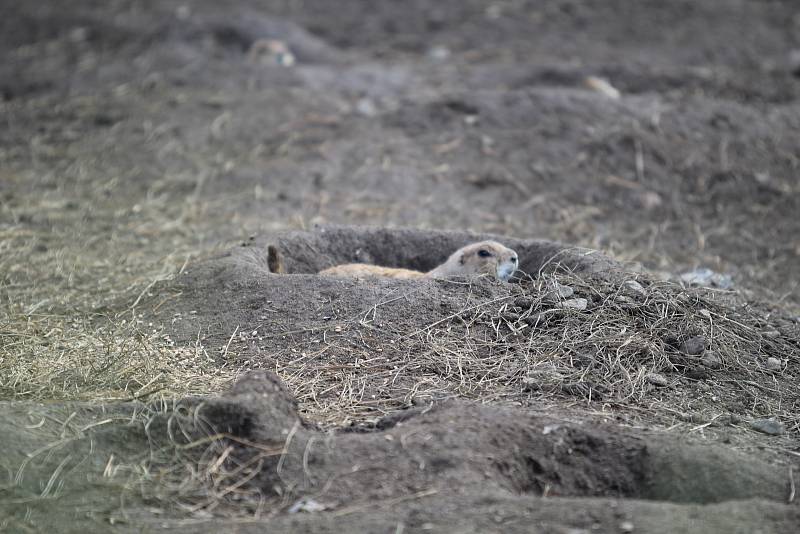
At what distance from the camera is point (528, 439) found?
3836mm

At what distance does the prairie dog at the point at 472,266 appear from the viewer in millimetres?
5938

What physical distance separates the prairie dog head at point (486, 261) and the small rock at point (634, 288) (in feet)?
2.85

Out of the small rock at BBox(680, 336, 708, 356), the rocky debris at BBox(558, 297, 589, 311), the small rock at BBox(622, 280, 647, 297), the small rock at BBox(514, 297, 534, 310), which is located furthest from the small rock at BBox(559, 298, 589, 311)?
the small rock at BBox(680, 336, 708, 356)

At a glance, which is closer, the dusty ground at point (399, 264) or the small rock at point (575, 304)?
the dusty ground at point (399, 264)

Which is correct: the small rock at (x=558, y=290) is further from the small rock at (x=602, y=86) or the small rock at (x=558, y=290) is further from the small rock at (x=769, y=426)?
the small rock at (x=602, y=86)

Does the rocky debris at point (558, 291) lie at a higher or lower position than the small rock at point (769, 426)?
higher

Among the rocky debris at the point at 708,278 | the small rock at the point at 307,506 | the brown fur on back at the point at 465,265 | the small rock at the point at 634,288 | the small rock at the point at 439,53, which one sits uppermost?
the small rock at the point at 307,506

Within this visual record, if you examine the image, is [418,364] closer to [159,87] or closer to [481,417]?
[481,417]

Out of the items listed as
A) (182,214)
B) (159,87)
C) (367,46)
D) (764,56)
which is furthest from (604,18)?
(182,214)

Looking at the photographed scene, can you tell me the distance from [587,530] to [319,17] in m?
12.5

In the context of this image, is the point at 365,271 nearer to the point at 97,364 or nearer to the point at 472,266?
the point at 472,266

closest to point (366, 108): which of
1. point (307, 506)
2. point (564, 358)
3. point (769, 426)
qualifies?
point (564, 358)

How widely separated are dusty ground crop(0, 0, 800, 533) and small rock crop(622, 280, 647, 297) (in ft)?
0.21

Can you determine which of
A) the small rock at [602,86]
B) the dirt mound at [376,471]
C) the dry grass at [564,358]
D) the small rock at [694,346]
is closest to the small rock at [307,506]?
the dirt mound at [376,471]
